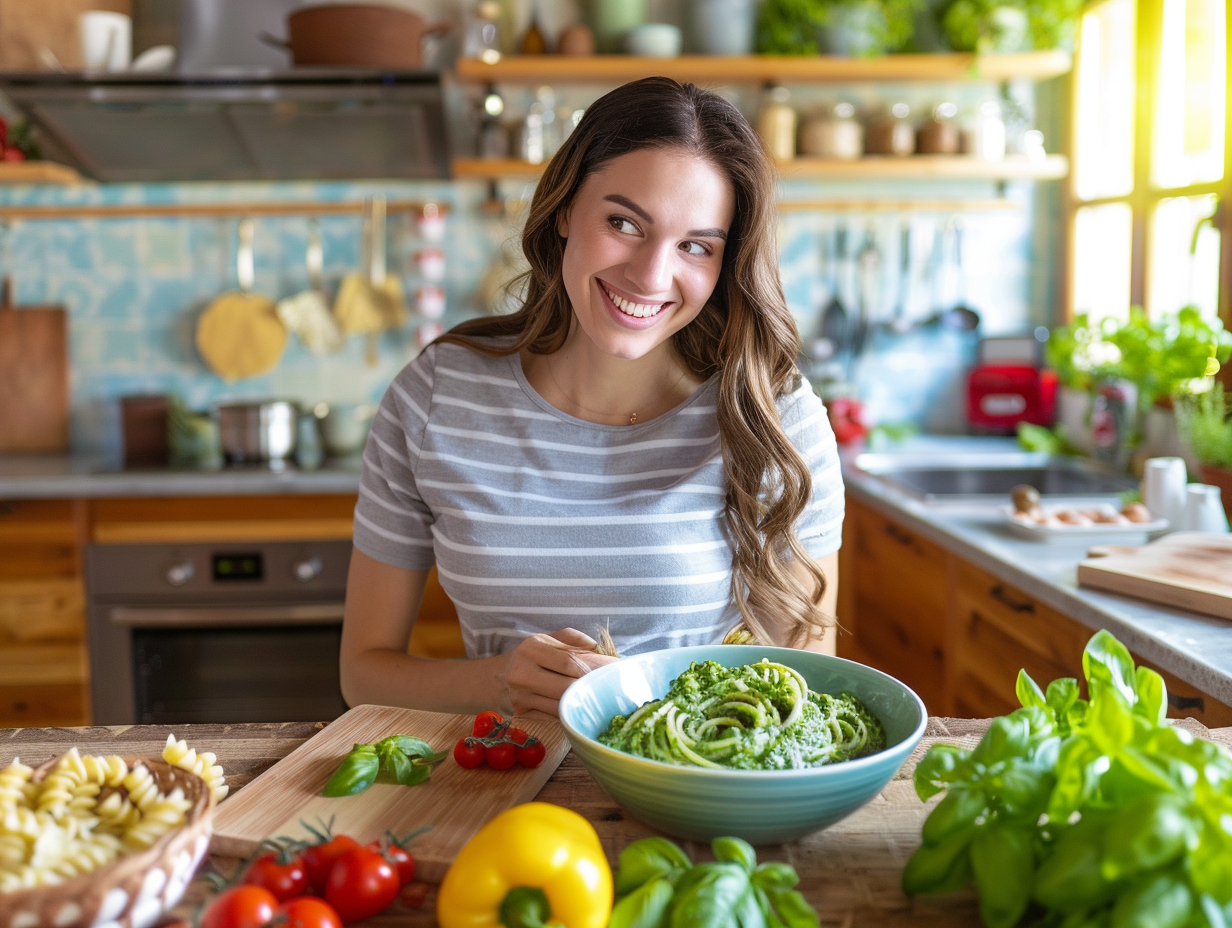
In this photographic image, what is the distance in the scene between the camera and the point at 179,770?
70 cm

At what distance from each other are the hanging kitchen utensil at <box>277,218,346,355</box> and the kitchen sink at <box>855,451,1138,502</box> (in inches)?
62.7

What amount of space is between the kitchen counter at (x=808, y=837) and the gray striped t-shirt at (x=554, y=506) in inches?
14.5

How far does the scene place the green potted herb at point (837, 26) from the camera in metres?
2.87

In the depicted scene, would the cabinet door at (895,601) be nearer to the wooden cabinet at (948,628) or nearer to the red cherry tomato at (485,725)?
the wooden cabinet at (948,628)

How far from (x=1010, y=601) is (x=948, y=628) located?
0.34 metres

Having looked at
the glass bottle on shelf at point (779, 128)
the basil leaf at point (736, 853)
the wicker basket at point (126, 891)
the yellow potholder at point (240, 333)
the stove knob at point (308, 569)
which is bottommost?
the stove knob at point (308, 569)

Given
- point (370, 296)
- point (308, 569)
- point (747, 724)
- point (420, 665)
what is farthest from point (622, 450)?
point (370, 296)

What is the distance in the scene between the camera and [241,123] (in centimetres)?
281

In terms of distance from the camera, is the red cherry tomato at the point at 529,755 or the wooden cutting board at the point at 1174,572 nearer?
the red cherry tomato at the point at 529,755

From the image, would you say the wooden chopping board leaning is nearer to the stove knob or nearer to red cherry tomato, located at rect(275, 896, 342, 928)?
the stove knob

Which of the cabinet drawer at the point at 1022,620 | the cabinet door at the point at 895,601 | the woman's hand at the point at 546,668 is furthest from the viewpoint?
the cabinet door at the point at 895,601

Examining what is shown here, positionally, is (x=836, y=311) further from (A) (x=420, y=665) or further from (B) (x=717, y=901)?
(B) (x=717, y=901)

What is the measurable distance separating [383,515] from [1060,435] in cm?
217

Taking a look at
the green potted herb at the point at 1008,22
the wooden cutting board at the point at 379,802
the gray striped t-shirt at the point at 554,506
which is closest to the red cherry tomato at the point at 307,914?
the wooden cutting board at the point at 379,802
